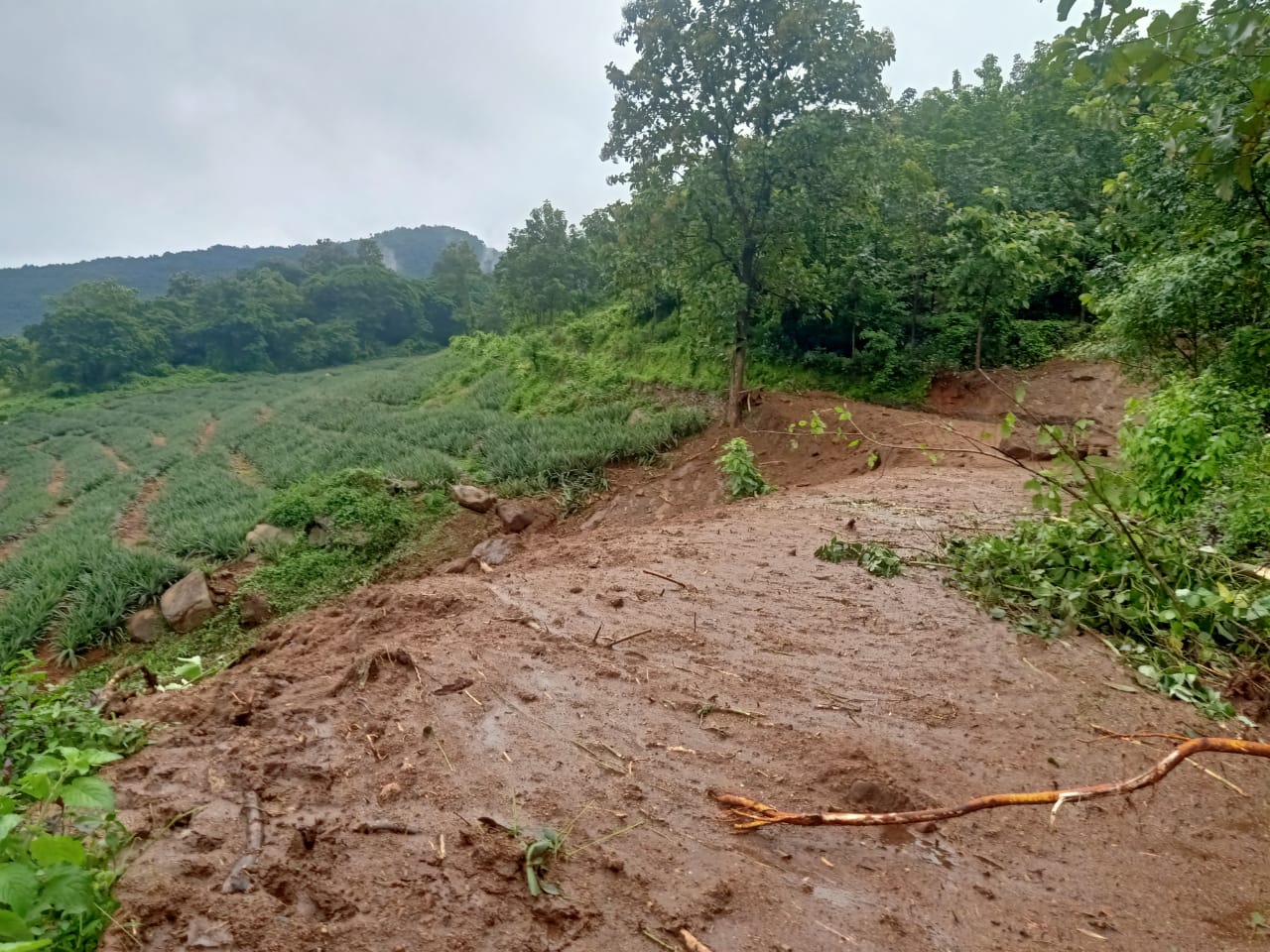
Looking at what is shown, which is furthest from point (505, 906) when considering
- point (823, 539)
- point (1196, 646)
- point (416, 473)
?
point (416, 473)

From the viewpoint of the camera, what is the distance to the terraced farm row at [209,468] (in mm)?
8109

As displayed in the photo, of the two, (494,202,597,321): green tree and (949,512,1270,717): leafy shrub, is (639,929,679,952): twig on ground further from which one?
(494,202,597,321): green tree

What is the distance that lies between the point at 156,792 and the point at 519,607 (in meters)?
2.23

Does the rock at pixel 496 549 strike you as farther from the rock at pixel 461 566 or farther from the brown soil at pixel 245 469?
the brown soil at pixel 245 469

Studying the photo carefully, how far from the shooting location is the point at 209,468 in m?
15.1

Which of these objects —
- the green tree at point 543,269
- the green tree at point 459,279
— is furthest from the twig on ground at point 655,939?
the green tree at point 459,279

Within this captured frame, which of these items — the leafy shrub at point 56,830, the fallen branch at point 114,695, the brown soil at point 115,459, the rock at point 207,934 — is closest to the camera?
the leafy shrub at point 56,830

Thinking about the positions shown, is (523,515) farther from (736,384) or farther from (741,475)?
(736,384)

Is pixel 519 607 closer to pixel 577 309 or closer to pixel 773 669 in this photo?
pixel 773 669

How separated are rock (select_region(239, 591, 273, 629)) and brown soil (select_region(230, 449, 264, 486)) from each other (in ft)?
19.8

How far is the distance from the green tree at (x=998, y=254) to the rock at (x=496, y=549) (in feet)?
27.9

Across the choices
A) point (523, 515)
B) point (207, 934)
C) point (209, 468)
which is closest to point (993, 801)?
point (207, 934)

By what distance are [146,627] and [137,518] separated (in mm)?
6082

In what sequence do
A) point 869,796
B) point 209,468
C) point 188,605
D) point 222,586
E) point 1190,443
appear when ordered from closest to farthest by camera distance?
1. point 869,796
2. point 1190,443
3. point 188,605
4. point 222,586
5. point 209,468
